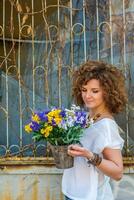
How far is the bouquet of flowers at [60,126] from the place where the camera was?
8.50ft

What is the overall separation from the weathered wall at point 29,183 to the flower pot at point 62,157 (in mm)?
1194

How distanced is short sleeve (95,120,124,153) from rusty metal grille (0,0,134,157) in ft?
4.07

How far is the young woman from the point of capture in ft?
8.79

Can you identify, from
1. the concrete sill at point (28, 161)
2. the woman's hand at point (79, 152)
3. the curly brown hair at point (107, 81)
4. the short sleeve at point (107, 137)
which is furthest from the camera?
the concrete sill at point (28, 161)

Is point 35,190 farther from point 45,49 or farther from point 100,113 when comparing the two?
point 100,113

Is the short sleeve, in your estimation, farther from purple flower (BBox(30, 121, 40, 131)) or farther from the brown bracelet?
purple flower (BBox(30, 121, 40, 131))

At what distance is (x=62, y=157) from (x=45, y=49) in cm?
157

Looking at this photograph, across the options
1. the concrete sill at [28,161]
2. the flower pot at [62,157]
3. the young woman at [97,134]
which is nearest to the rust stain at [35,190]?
the concrete sill at [28,161]

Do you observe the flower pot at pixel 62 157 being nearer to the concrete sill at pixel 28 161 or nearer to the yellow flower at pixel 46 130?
the yellow flower at pixel 46 130

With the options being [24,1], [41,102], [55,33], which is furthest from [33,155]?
[24,1]

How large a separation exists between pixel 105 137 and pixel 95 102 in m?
0.24

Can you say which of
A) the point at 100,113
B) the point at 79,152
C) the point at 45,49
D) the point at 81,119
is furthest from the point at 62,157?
the point at 45,49

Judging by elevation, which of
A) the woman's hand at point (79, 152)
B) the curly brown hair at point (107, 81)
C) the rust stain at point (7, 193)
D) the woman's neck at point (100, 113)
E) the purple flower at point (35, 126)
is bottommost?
the rust stain at point (7, 193)

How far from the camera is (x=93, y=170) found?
8.99 ft
